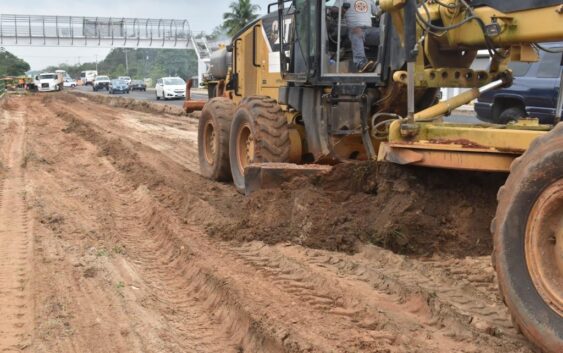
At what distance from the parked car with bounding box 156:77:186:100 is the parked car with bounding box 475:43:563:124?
33.8 meters

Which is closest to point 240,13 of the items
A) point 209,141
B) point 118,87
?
point 118,87

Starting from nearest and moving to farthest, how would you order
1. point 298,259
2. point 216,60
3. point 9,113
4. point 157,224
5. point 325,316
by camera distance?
point 325,316, point 298,259, point 157,224, point 216,60, point 9,113

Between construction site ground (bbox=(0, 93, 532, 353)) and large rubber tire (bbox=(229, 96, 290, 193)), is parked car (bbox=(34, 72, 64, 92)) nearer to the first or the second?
large rubber tire (bbox=(229, 96, 290, 193))

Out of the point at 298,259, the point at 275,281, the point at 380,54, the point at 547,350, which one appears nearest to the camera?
the point at 547,350

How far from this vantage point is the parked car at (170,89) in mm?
45156

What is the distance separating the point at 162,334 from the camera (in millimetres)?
4418

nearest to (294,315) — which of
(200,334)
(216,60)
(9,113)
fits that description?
(200,334)

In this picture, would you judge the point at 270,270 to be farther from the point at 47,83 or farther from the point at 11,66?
the point at 11,66

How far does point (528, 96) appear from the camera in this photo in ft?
39.3

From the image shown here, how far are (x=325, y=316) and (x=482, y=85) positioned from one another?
2.98m

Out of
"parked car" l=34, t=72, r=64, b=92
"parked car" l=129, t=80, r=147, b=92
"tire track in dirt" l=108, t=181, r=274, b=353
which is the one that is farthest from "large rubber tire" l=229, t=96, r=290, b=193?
"parked car" l=129, t=80, r=147, b=92

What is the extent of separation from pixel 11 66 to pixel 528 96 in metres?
97.4

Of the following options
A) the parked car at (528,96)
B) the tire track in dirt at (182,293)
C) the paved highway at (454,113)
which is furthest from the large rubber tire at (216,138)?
the parked car at (528,96)

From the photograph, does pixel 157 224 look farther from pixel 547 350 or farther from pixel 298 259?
pixel 547 350
